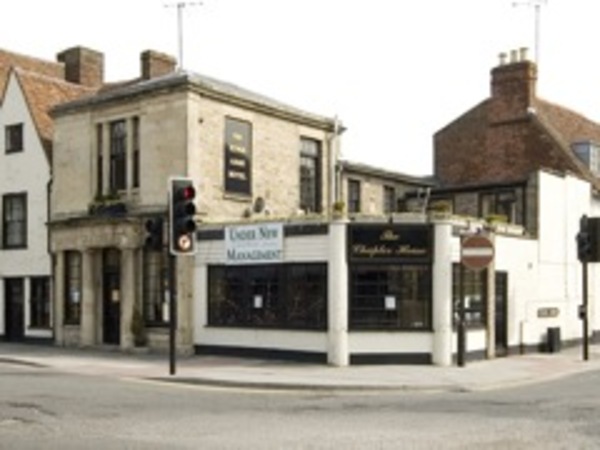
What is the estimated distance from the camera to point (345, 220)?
2161 cm

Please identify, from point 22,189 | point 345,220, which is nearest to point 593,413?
point 345,220

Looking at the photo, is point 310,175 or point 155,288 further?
point 310,175

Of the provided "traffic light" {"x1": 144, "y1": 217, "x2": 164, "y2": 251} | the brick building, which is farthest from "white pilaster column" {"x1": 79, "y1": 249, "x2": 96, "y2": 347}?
the brick building

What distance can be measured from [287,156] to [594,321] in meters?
13.4

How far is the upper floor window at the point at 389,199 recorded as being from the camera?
33.6 m

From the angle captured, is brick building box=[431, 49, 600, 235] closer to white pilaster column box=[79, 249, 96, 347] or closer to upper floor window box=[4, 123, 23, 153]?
white pilaster column box=[79, 249, 96, 347]

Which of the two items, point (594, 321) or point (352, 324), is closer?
point (352, 324)

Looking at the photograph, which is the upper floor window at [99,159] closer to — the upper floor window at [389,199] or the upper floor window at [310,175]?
the upper floor window at [310,175]

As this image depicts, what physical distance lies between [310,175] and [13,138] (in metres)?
11.2

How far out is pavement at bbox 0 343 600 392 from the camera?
58.3ft

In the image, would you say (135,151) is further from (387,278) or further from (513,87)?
(513,87)

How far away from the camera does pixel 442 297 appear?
2152 centimetres

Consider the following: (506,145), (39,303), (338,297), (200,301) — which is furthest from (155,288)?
(506,145)

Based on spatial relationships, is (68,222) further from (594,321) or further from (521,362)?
(594,321)
